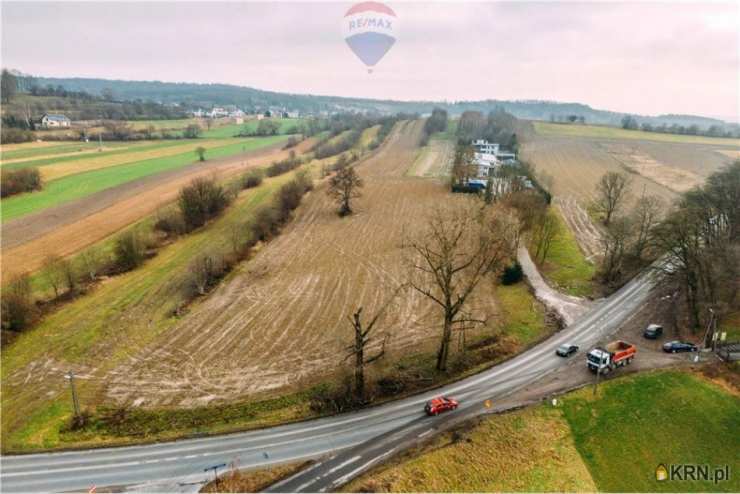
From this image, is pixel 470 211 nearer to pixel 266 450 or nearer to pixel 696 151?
pixel 266 450

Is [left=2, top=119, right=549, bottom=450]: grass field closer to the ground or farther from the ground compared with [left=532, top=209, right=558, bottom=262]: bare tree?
closer to the ground

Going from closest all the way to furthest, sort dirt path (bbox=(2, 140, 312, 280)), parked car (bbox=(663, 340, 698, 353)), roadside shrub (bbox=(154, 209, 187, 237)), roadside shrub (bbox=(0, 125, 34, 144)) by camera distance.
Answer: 1. parked car (bbox=(663, 340, 698, 353))
2. dirt path (bbox=(2, 140, 312, 280))
3. roadside shrub (bbox=(154, 209, 187, 237))
4. roadside shrub (bbox=(0, 125, 34, 144))

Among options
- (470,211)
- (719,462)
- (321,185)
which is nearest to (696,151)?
(470,211)

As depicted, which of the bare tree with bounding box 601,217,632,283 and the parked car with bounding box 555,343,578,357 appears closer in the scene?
the parked car with bounding box 555,343,578,357

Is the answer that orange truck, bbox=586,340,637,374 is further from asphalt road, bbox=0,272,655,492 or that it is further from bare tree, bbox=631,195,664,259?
bare tree, bbox=631,195,664,259

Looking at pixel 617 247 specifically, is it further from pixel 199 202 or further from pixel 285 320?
pixel 199 202

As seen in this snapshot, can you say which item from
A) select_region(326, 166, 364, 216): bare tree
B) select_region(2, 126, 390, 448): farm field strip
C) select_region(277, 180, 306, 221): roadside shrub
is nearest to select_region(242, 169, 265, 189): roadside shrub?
select_region(277, 180, 306, 221): roadside shrub

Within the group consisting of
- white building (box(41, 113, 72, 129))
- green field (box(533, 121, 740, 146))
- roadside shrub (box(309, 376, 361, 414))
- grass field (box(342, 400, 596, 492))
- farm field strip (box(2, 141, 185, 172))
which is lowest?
roadside shrub (box(309, 376, 361, 414))
